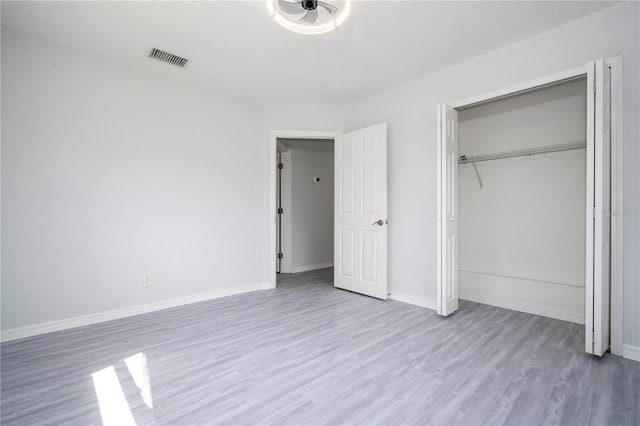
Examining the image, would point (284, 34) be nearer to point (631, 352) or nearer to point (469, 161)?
point (469, 161)

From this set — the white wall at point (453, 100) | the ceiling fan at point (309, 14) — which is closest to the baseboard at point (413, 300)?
the white wall at point (453, 100)

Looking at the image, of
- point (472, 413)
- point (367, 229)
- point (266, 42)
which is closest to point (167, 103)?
point (266, 42)

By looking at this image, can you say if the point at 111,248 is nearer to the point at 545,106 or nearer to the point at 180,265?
the point at 180,265

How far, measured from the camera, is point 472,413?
5.08 feet

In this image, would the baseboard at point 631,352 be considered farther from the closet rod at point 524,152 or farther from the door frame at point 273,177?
the door frame at point 273,177

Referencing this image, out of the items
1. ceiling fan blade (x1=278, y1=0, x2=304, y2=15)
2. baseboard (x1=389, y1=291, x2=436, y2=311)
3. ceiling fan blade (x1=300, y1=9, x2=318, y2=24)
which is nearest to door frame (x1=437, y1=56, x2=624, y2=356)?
baseboard (x1=389, y1=291, x2=436, y2=311)

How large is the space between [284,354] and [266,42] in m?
2.57

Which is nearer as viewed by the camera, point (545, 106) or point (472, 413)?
point (472, 413)

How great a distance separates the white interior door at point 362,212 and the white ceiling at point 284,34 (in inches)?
32.0

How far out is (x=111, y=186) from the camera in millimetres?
2885

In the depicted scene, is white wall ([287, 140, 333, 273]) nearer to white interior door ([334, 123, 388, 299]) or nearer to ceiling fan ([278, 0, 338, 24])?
white interior door ([334, 123, 388, 299])

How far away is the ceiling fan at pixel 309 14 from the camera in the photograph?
6.59ft

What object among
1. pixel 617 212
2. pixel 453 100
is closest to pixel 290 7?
pixel 453 100

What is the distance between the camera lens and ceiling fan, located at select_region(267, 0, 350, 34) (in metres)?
2.01
